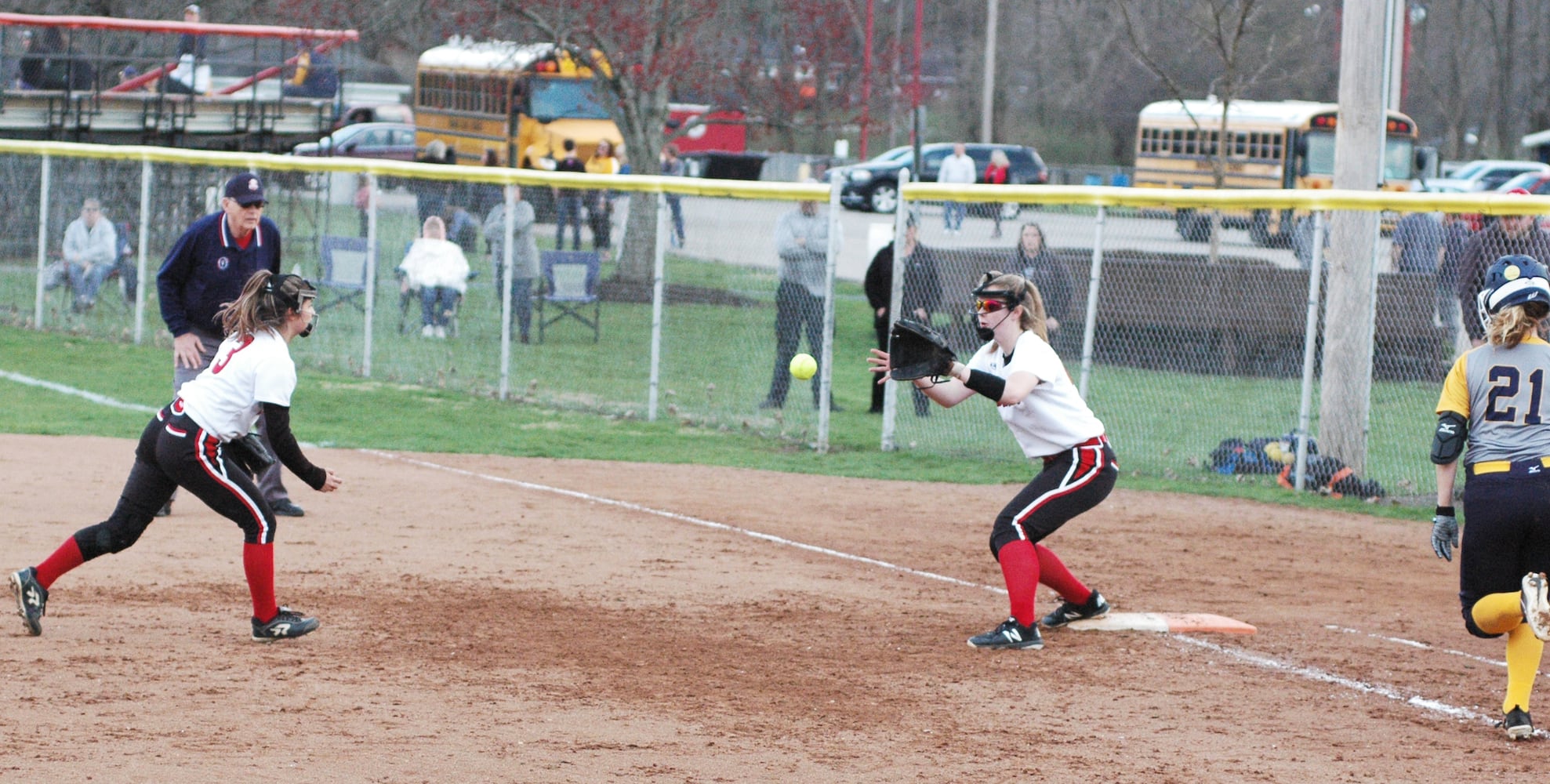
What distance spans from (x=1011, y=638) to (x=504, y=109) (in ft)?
97.5

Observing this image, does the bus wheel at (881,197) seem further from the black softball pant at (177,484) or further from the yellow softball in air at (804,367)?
the black softball pant at (177,484)

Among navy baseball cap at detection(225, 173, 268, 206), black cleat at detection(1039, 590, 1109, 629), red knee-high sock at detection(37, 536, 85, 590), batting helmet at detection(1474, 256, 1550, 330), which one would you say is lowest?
black cleat at detection(1039, 590, 1109, 629)

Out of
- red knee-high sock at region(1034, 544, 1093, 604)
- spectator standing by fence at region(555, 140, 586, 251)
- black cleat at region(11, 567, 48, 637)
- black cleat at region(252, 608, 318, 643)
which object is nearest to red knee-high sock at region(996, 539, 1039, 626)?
red knee-high sock at region(1034, 544, 1093, 604)

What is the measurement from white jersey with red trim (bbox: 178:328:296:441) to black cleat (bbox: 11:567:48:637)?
965mm

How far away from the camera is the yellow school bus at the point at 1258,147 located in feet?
112

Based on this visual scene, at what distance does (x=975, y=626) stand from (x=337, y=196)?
11416mm

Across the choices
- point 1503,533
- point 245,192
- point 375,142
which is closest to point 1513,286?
point 1503,533

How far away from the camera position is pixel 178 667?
6496 mm

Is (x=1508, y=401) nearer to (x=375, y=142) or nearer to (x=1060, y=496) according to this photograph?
(x=1060, y=496)

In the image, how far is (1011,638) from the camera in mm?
7207

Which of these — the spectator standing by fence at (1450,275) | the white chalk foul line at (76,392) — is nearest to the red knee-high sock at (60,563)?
the white chalk foul line at (76,392)

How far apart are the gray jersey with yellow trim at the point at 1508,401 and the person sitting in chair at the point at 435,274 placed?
11.0 m

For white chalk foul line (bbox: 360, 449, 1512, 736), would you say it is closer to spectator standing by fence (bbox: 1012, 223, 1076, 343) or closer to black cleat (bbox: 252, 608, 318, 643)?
black cleat (bbox: 252, 608, 318, 643)

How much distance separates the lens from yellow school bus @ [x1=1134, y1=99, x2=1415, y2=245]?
3412 centimetres
